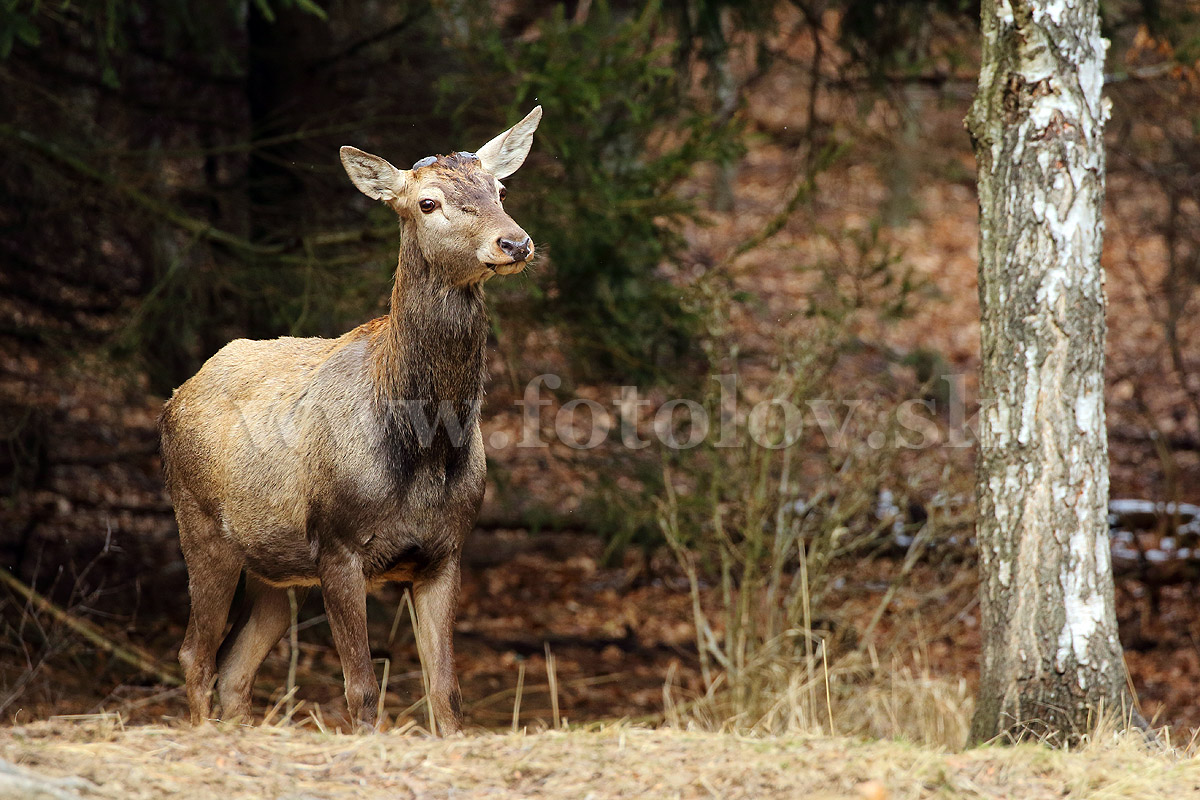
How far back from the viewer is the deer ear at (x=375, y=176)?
15.8 ft

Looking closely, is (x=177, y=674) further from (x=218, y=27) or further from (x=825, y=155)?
(x=825, y=155)

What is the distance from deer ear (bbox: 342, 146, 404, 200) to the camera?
189 inches

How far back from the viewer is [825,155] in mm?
8398

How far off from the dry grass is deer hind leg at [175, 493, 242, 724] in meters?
1.14

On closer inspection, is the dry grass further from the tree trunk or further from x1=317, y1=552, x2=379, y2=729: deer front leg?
the tree trunk

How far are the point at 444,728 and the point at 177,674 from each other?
13.3 feet

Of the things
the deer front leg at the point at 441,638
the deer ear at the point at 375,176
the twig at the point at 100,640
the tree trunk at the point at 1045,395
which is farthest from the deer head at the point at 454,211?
the twig at the point at 100,640

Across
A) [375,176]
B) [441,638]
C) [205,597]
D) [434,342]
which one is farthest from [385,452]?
[205,597]

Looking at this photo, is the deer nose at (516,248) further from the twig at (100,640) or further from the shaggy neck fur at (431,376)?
the twig at (100,640)

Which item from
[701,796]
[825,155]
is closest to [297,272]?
[825,155]

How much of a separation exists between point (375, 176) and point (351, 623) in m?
1.81

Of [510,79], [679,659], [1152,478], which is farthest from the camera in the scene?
[1152,478]

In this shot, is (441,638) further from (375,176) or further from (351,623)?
(375,176)

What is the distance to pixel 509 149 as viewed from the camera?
17.2 ft
